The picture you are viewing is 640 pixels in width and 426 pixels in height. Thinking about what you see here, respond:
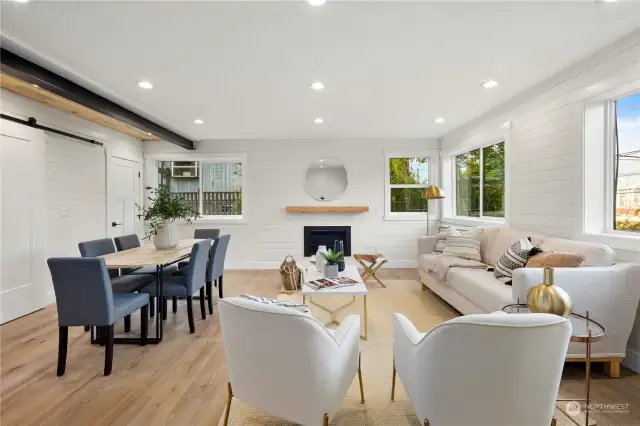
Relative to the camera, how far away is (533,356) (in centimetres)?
131

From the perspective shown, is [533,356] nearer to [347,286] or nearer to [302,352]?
[302,352]

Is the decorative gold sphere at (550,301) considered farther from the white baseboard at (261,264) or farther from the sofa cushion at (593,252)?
the white baseboard at (261,264)

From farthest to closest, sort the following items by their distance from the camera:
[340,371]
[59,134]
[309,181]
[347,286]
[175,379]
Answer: [309,181] < [59,134] < [347,286] < [175,379] < [340,371]

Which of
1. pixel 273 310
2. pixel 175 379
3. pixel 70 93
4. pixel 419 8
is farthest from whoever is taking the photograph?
pixel 70 93

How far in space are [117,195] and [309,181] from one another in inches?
128

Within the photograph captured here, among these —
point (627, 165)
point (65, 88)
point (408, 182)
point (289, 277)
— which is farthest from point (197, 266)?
point (408, 182)

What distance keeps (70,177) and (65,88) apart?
68.9 inches

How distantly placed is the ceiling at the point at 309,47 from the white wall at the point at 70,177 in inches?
38.7

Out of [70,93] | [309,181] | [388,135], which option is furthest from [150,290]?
[388,135]

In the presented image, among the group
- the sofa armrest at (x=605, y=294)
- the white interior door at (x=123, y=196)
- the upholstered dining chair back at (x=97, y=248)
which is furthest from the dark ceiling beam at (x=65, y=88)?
the sofa armrest at (x=605, y=294)

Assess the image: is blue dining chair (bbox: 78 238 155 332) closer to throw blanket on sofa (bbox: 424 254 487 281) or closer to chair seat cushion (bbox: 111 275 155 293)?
chair seat cushion (bbox: 111 275 155 293)

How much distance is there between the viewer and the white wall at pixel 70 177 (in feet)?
13.6

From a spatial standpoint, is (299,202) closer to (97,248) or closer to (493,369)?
(97,248)

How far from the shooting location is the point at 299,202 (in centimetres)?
651
